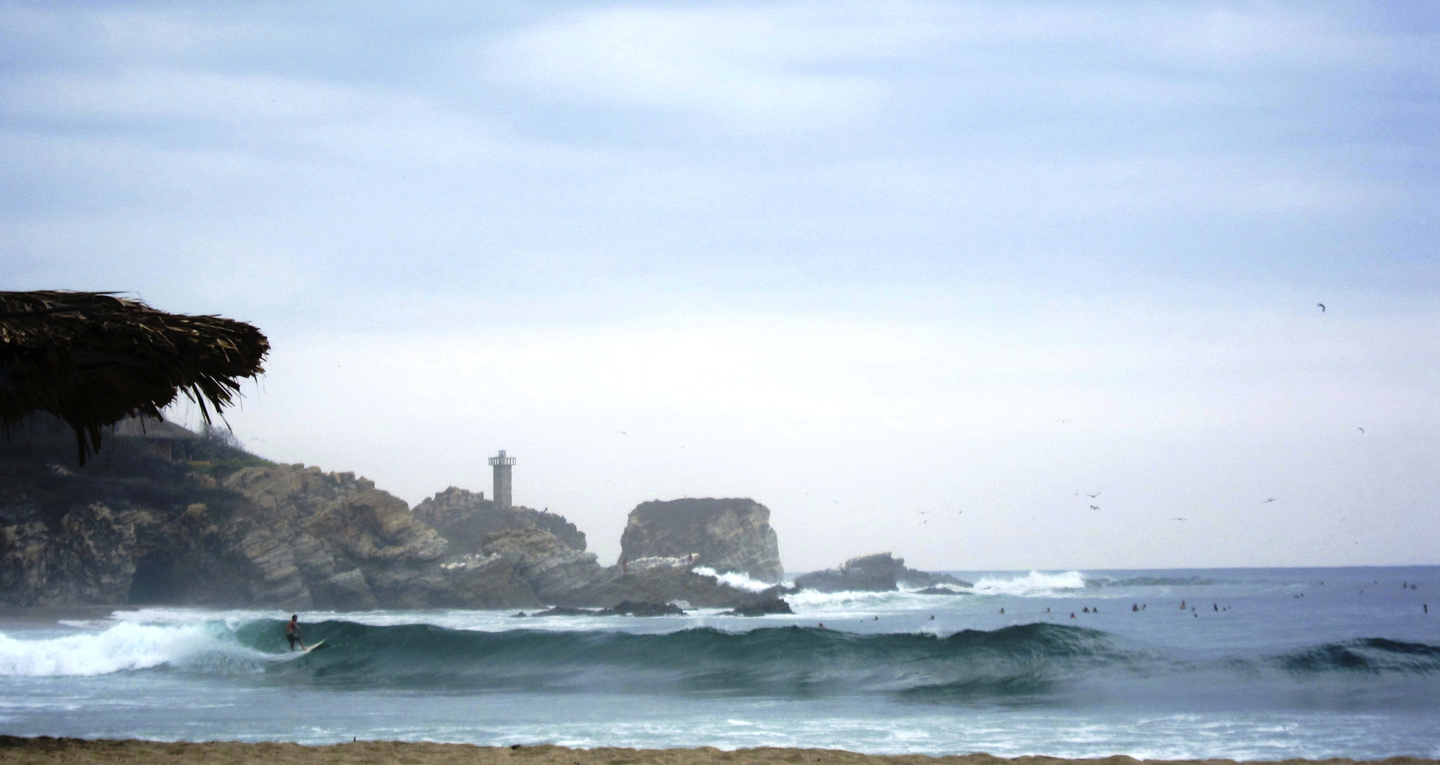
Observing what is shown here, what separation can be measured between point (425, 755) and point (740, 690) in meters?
9.41

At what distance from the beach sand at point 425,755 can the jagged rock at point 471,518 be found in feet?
245

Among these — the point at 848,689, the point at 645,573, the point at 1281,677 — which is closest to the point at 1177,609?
the point at 645,573

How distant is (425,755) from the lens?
8.35 metres

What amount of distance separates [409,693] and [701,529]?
7650cm

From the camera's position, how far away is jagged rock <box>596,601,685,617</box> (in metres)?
50.3

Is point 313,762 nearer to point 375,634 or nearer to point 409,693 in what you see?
point 409,693

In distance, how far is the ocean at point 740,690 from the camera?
11.2 meters

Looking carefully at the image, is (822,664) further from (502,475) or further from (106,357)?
(502,475)

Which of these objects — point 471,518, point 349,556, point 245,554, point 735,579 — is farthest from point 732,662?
point 471,518

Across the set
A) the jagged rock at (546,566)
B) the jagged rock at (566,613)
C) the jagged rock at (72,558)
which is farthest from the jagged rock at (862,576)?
the jagged rock at (72,558)

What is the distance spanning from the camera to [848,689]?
17234 millimetres

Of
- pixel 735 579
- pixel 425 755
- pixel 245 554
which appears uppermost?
pixel 245 554

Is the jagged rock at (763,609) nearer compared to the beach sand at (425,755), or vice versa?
the beach sand at (425,755)

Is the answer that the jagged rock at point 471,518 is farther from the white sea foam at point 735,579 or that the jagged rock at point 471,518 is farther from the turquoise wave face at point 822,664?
the turquoise wave face at point 822,664
